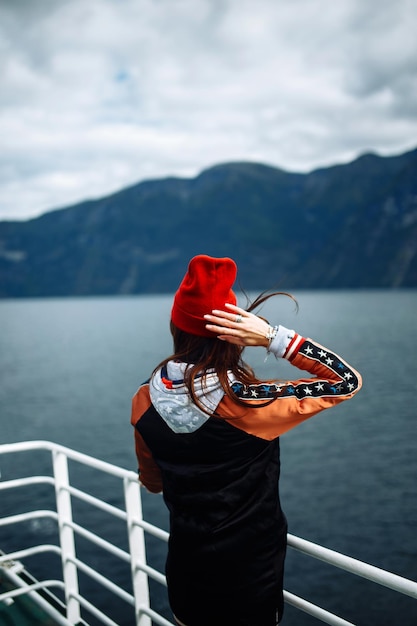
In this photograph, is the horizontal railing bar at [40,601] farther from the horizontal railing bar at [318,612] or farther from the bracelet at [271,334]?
the bracelet at [271,334]

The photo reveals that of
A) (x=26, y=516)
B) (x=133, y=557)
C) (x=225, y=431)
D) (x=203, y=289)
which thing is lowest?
(x=26, y=516)

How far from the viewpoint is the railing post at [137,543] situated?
8.79 ft

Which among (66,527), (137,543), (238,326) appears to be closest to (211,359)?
(238,326)

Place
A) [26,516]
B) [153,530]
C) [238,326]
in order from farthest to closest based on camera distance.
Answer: [26,516] < [153,530] < [238,326]

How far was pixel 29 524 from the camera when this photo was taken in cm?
1395

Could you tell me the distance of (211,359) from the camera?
175cm

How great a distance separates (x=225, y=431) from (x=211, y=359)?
0.22 meters

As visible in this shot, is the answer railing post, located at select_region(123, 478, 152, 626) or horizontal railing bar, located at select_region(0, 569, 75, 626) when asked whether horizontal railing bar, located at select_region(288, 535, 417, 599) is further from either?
horizontal railing bar, located at select_region(0, 569, 75, 626)

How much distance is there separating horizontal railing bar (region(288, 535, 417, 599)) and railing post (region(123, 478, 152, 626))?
96 cm

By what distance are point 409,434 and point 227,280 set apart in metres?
20.9

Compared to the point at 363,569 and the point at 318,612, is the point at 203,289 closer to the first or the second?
the point at 363,569

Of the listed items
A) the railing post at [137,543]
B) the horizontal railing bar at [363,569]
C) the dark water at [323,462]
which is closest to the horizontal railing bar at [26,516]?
the railing post at [137,543]

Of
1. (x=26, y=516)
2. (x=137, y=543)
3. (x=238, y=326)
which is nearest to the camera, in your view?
(x=238, y=326)

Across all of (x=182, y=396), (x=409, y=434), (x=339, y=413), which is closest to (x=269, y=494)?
(x=182, y=396)
